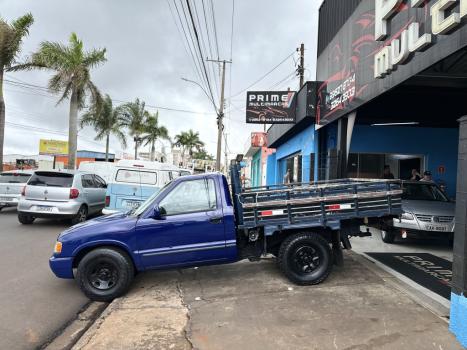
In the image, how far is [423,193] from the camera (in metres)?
9.92

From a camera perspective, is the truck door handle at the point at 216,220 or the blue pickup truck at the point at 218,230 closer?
the blue pickup truck at the point at 218,230

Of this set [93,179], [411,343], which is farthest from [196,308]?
[93,179]

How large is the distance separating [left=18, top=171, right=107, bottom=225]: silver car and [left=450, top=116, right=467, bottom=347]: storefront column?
1009cm

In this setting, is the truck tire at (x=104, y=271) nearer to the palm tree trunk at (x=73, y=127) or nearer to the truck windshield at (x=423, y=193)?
the truck windshield at (x=423, y=193)

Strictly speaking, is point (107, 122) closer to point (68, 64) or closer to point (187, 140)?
point (68, 64)

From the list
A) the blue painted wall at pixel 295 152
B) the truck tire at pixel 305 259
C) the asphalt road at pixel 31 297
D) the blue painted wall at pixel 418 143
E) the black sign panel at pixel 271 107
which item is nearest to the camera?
the asphalt road at pixel 31 297

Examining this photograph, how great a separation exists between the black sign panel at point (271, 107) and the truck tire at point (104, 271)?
37.8ft

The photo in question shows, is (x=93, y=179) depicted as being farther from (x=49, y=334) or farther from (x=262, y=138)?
(x=262, y=138)

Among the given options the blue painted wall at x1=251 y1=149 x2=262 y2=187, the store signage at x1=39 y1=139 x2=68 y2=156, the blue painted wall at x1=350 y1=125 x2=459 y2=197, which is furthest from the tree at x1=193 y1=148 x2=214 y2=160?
the blue painted wall at x1=350 y1=125 x2=459 y2=197

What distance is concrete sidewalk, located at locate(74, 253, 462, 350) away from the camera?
3902 millimetres

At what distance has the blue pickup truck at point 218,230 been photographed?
17.8 ft

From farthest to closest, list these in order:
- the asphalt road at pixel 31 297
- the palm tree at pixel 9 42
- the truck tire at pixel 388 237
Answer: the palm tree at pixel 9 42, the truck tire at pixel 388 237, the asphalt road at pixel 31 297

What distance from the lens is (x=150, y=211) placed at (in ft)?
18.2

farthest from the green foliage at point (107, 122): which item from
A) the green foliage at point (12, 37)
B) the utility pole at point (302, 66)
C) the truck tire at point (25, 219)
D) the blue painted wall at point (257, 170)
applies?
the truck tire at point (25, 219)
